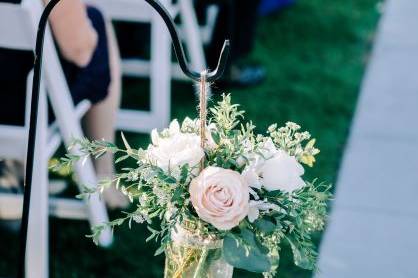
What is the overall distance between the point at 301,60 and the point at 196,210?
3.46 metres

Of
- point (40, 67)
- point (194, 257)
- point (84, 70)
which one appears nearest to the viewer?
point (194, 257)

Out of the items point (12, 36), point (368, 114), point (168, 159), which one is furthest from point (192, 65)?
point (168, 159)

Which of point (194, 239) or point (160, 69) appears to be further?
point (160, 69)

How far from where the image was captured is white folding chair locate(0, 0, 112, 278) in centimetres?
219

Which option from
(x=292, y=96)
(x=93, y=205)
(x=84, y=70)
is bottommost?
(x=93, y=205)

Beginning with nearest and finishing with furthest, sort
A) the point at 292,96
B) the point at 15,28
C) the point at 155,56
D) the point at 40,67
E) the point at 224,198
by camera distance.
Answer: the point at 224,198 < the point at 40,67 < the point at 15,28 < the point at 155,56 < the point at 292,96

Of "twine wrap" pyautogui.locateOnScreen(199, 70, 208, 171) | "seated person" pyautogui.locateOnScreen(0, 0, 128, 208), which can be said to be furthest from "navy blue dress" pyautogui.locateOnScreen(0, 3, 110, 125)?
"twine wrap" pyautogui.locateOnScreen(199, 70, 208, 171)

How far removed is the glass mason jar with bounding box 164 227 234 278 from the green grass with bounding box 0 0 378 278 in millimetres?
1294

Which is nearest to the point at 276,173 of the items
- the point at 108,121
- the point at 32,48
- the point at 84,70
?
the point at 32,48

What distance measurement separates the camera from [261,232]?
130cm

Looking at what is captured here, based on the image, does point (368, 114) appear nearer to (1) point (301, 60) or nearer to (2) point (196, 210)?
(1) point (301, 60)

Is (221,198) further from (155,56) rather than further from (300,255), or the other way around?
(155,56)

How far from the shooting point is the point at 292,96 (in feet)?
13.5

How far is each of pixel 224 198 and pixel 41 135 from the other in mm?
1264
